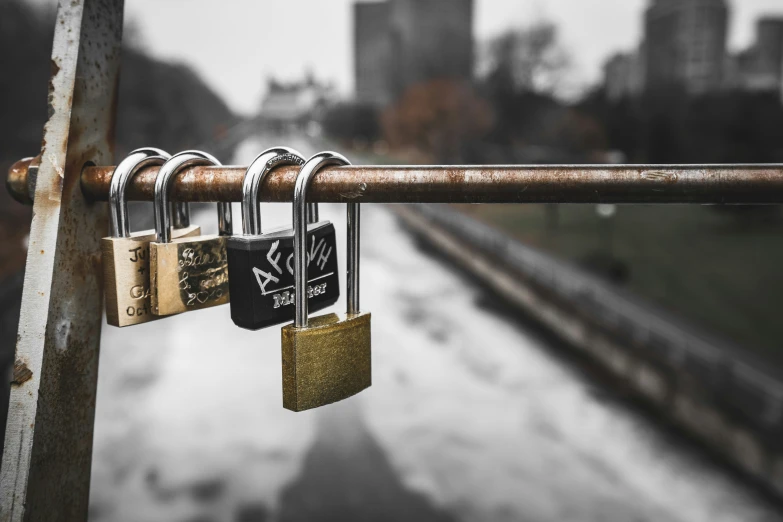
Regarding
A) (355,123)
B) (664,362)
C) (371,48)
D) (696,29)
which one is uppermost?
(696,29)

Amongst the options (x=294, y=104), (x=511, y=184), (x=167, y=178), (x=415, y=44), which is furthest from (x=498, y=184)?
(x=294, y=104)

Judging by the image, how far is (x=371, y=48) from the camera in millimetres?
75875

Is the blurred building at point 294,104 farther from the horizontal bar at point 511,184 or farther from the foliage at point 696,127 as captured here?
the horizontal bar at point 511,184

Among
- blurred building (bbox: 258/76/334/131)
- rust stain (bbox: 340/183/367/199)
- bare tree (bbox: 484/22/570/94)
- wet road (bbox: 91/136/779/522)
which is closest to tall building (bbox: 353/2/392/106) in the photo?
blurred building (bbox: 258/76/334/131)

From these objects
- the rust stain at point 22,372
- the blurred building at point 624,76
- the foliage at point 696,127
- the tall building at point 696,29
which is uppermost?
the tall building at point 696,29

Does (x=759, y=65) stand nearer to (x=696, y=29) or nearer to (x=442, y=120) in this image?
(x=696, y=29)

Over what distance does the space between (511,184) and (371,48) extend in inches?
3128

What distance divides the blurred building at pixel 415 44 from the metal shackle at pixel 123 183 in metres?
53.4

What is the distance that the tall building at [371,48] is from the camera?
223 ft

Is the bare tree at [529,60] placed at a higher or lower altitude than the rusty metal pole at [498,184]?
higher

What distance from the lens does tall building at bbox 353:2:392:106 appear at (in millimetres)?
68062

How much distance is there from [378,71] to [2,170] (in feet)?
174

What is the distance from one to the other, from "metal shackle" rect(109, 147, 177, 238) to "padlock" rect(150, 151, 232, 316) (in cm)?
4

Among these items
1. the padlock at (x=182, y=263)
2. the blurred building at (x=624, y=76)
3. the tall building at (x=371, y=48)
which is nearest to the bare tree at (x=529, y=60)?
the blurred building at (x=624, y=76)
